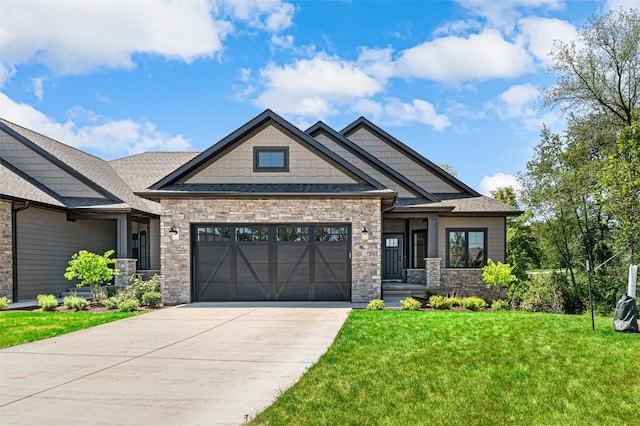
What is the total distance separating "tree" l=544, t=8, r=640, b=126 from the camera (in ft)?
63.3

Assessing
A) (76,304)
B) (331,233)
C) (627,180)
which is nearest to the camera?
(627,180)

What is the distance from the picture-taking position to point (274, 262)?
50.8ft

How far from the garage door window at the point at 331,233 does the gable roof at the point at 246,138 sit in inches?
65.3

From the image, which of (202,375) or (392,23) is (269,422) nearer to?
(202,375)

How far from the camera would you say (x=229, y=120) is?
21.2m

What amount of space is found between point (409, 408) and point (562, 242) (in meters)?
18.4

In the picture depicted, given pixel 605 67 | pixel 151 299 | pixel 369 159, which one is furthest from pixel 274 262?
pixel 605 67

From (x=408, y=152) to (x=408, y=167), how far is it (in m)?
0.64

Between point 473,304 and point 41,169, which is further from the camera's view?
point 41,169

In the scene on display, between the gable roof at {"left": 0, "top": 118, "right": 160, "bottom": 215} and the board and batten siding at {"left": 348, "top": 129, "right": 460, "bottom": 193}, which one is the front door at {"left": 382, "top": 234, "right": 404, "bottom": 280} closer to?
the board and batten siding at {"left": 348, "top": 129, "right": 460, "bottom": 193}

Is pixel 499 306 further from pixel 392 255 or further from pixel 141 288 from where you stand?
pixel 141 288

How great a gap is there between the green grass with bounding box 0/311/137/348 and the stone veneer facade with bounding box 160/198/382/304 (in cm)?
235

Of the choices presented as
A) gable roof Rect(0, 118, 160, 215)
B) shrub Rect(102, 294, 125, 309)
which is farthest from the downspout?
shrub Rect(102, 294, 125, 309)

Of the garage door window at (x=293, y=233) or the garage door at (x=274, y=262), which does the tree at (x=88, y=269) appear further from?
the garage door window at (x=293, y=233)
